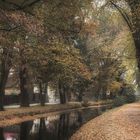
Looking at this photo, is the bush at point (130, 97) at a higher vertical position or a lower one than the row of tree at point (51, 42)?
lower

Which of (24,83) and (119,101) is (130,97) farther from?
(24,83)

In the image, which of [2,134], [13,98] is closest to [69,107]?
[13,98]

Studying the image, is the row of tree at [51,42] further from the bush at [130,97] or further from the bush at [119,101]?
the bush at [130,97]

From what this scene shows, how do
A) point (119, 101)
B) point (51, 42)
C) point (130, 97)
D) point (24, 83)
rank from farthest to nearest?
point (130, 97) < point (119, 101) < point (24, 83) < point (51, 42)

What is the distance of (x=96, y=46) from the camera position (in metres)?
66.9

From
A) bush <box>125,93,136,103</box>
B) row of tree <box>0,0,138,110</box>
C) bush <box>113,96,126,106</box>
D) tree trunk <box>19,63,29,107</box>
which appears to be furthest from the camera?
bush <box>125,93,136,103</box>

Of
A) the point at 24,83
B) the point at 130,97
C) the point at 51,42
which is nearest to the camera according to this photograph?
the point at 51,42

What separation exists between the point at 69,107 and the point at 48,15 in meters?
32.6

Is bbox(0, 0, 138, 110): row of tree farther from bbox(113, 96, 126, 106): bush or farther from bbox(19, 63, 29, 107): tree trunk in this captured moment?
bbox(113, 96, 126, 106): bush

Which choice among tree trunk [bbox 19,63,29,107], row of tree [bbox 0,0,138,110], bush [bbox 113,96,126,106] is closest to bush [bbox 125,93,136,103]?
bush [bbox 113,96,126,106]

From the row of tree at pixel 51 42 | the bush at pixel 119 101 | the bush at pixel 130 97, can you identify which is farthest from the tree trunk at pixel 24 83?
the bush at pixel 130 97

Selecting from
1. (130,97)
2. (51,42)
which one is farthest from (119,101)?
(51,42)

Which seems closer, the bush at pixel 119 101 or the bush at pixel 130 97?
the bush at pixel 119 101

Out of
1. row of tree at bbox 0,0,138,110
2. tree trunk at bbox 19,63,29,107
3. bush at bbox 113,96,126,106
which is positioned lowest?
bush at bbox 113,96,126,106
